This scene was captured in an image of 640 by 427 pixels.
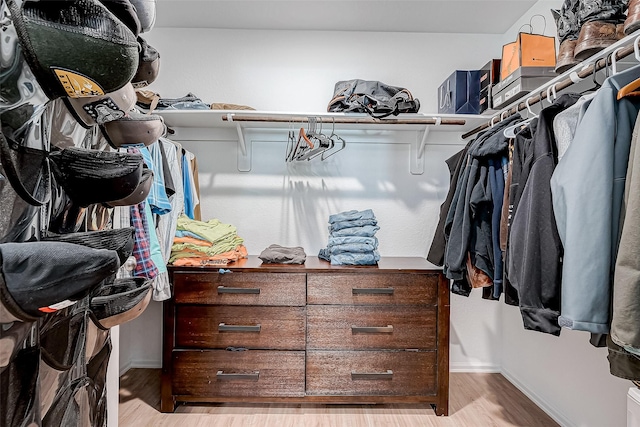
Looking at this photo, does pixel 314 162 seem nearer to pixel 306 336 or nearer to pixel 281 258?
pixel 281 258

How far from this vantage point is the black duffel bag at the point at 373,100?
206 cm

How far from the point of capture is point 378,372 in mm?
1923

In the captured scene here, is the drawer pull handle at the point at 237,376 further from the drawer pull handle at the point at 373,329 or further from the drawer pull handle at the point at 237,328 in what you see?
the drawer pull handle at the point at 373,329

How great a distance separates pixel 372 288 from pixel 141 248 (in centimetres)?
113

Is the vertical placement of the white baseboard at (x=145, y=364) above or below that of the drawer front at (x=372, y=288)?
below

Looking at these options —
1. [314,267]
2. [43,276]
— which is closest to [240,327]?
[314,267]

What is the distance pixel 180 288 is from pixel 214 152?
1009 mm

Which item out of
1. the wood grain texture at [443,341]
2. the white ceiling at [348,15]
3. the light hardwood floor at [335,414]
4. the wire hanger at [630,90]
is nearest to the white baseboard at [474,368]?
the light hardwood floor at [335,414]

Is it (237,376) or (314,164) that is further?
(314,164)

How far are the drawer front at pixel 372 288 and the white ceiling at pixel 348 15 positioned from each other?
164 centimetres

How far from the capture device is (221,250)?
2.03 meters

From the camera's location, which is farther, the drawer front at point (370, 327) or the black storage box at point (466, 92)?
the black storage box at point (466, 92)

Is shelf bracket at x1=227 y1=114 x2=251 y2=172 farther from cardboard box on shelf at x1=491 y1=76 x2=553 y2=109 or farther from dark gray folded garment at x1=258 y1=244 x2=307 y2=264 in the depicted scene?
cardboard box on shelf at x1=491 y1=76 x2=553 y2=109

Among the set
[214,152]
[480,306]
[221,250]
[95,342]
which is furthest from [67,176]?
[480,306]
